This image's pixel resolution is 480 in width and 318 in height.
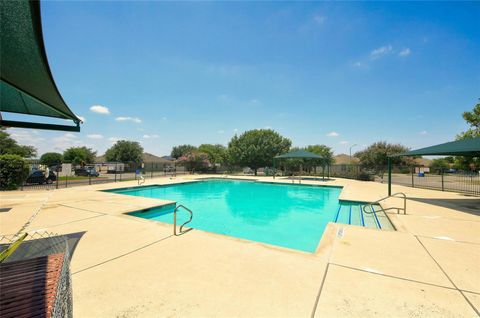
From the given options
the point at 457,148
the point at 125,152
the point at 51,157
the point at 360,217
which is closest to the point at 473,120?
the point at 457,148

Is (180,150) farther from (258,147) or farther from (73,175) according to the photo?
Result: (258,147)

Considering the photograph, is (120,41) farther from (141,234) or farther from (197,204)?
(141,234)

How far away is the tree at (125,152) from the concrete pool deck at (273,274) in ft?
149

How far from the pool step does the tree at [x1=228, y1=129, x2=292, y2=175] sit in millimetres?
17185

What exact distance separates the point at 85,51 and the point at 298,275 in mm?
12499

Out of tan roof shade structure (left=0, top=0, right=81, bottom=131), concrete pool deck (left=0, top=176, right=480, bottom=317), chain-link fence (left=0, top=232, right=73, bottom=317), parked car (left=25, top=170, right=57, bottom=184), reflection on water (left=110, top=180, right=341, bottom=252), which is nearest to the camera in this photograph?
tan roof shade structure (left=0, top=0, right=81, bottom=131)

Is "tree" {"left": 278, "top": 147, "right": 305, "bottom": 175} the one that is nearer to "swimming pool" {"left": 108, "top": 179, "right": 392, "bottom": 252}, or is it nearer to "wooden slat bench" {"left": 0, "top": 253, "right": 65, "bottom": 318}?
"swimming pool" {"left": 108, "top": 179, "right": 392, "bottom": 252}

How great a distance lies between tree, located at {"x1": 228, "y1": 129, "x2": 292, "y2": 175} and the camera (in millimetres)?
26969

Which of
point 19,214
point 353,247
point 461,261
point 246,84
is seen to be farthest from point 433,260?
point 246,84

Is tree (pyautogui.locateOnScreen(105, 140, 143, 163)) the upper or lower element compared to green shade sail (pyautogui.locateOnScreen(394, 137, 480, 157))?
upper

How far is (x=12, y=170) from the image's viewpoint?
9156 millimetres

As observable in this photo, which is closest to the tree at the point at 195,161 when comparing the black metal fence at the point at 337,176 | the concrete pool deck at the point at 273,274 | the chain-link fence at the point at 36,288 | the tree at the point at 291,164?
the black metal fence at the point at 337,176

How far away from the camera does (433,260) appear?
11.3 feet

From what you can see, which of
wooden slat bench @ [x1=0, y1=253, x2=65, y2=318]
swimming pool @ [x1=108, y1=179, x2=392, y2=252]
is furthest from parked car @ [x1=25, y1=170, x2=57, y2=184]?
wooden slat bench @ [x1=0, y1=253, x2=65, y2=318]
